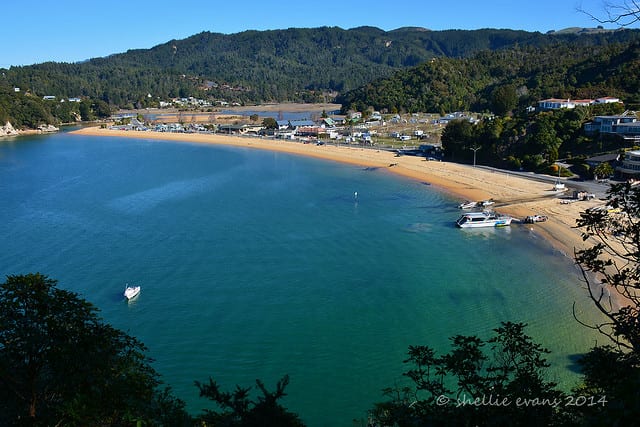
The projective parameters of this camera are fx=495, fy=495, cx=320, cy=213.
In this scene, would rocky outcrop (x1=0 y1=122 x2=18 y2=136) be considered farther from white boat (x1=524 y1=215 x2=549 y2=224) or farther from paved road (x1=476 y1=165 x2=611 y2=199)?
white boat (x1=524 y1=215 x2=549 y2=224)

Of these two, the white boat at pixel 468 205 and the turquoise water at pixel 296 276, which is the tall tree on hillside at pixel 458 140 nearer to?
the turquoise water at pixel 296 276

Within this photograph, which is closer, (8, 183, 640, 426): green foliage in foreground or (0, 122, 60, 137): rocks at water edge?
(8, 183, 640, 426): green foliage in foreground

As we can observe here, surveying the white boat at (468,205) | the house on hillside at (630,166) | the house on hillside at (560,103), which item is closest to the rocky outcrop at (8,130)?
the white boat at (468,205)

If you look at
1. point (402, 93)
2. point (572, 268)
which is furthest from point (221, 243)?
point (402, 93)

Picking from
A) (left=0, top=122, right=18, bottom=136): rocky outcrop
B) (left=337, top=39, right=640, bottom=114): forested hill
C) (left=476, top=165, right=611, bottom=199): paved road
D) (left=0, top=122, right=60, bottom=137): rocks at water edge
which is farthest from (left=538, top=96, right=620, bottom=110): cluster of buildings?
(left=0, top=122, right=60, bottom=137): rocks at water edge

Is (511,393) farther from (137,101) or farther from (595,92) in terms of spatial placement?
(137,101)

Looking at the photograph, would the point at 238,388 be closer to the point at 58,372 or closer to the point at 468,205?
the point at 58,372
